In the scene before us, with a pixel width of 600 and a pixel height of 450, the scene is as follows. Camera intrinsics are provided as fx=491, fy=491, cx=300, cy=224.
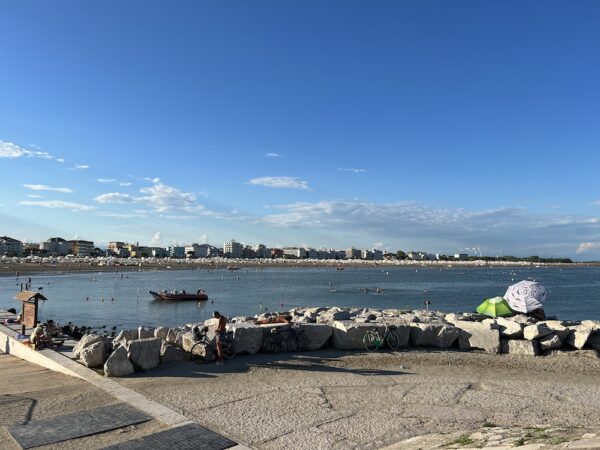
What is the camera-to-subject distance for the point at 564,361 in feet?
33.8

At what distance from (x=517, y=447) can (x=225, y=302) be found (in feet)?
152

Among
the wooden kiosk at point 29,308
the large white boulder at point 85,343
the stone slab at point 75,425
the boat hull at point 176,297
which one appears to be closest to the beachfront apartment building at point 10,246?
the boat hull at point 176,297

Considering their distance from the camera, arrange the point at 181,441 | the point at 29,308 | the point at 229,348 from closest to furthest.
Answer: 1. the point at 181,441
2. the point at 229,348
3. the point at 29,308

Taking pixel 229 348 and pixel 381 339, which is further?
pixel 381 339

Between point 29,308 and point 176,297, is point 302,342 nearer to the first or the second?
point 29,308

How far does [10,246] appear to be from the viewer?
181 meters

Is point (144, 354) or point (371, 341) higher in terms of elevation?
point (144, 354)

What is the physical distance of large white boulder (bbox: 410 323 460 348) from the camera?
11398mm

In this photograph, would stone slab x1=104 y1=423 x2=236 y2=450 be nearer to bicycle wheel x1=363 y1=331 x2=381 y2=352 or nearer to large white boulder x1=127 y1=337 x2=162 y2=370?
large white boulder x1=127 y1=337 x2=162 y2=370

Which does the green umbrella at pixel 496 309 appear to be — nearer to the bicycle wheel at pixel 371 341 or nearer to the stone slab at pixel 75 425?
the bicycle wheel at pixel 371 341

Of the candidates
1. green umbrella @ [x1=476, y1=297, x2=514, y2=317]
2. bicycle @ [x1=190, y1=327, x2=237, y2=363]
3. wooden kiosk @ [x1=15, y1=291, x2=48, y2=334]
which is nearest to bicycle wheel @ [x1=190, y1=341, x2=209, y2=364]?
bicycle @ [x1=190, y1=327, x2=237, y2=363]

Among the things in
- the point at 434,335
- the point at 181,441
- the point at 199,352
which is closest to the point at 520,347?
the point at 434,335

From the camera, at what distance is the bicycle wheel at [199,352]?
9.70 m

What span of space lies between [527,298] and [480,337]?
5.35m
